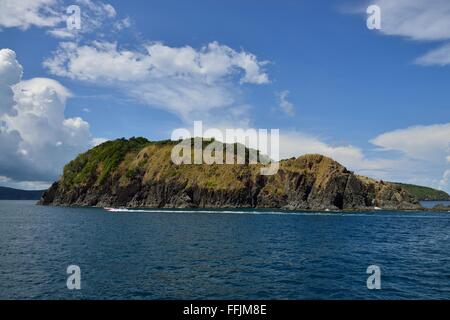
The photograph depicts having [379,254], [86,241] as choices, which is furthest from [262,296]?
[86,241]

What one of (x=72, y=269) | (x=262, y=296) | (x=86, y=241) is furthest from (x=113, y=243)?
(x=262, y=296)

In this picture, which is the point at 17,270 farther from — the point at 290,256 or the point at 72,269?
the point at 290,256

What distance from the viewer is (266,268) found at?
47531 millimetres

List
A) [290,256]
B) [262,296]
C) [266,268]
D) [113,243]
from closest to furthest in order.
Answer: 1. [262,296]
2. [266,268]
3. [290,256]
4. [113,243]

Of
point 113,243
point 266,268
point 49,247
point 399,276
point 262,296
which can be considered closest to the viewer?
point 262,296

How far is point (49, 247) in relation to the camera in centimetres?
6488

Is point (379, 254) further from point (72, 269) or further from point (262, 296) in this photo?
point (72, 269)
